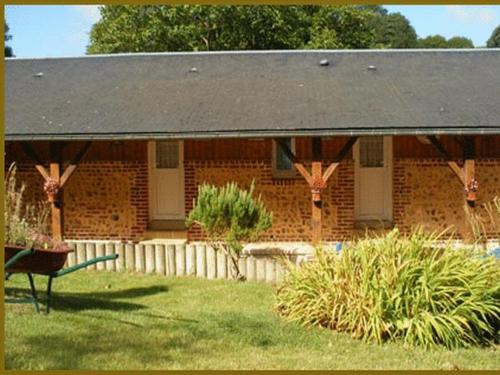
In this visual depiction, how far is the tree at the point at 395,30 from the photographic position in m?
57.2

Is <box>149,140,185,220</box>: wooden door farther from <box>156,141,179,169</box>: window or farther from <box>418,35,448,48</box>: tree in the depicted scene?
<box>418,35,448,48</box>: tree

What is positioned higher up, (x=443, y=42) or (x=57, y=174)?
(x=443, y=42)

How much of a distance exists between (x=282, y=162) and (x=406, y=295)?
7.17 metres

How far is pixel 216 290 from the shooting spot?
34.4 ft

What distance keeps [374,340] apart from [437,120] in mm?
6355

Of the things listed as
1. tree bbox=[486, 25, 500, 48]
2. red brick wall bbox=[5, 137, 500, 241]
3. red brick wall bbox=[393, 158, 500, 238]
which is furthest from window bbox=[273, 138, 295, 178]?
tree bbox=[486, 25, 500, 48]

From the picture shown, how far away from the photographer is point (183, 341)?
7.17 metres

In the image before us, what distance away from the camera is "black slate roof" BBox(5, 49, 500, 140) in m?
12.8

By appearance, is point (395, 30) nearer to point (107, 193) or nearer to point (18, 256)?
point (107, 193)

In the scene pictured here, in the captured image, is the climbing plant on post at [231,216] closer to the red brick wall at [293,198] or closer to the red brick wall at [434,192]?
the red brick wall at [293,198]

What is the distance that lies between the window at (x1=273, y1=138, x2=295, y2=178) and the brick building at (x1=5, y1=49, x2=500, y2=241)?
31 mm

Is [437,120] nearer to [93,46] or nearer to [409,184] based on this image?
[409,184]

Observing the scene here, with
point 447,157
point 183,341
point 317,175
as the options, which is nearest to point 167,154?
point 317,175

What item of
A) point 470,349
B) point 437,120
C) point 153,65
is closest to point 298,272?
point 470,349
